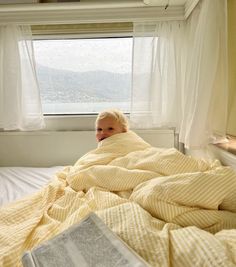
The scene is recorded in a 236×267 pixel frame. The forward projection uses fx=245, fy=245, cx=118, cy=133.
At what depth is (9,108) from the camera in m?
2.03

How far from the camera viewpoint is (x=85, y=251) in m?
0.55

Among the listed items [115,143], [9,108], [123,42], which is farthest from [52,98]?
[115,143]

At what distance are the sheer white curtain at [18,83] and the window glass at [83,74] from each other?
0.22 metres

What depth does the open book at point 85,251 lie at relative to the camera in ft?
1.67

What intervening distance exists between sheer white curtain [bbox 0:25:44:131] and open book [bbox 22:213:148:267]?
1598 mm

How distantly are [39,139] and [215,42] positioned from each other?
5.14ft

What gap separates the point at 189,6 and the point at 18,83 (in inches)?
57.2

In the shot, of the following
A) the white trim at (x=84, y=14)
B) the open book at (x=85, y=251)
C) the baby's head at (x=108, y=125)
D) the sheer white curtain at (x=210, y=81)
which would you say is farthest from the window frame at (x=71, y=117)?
the open book at (x=85, y=251)

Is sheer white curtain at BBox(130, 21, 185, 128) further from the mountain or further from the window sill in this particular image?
the window sill

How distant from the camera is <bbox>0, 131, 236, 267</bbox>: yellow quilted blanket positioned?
0.54 metres

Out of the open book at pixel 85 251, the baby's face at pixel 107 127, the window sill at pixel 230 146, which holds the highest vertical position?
the baby's face at pixel 107 127

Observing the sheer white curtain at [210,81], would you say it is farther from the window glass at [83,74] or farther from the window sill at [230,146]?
the window glass at [83,74]

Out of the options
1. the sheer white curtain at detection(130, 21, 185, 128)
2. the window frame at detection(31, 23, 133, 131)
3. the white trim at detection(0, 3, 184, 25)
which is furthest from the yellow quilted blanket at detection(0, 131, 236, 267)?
the white trim at detection(0, 3, 184, 25)

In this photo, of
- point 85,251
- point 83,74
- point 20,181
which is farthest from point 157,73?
point 85,251
